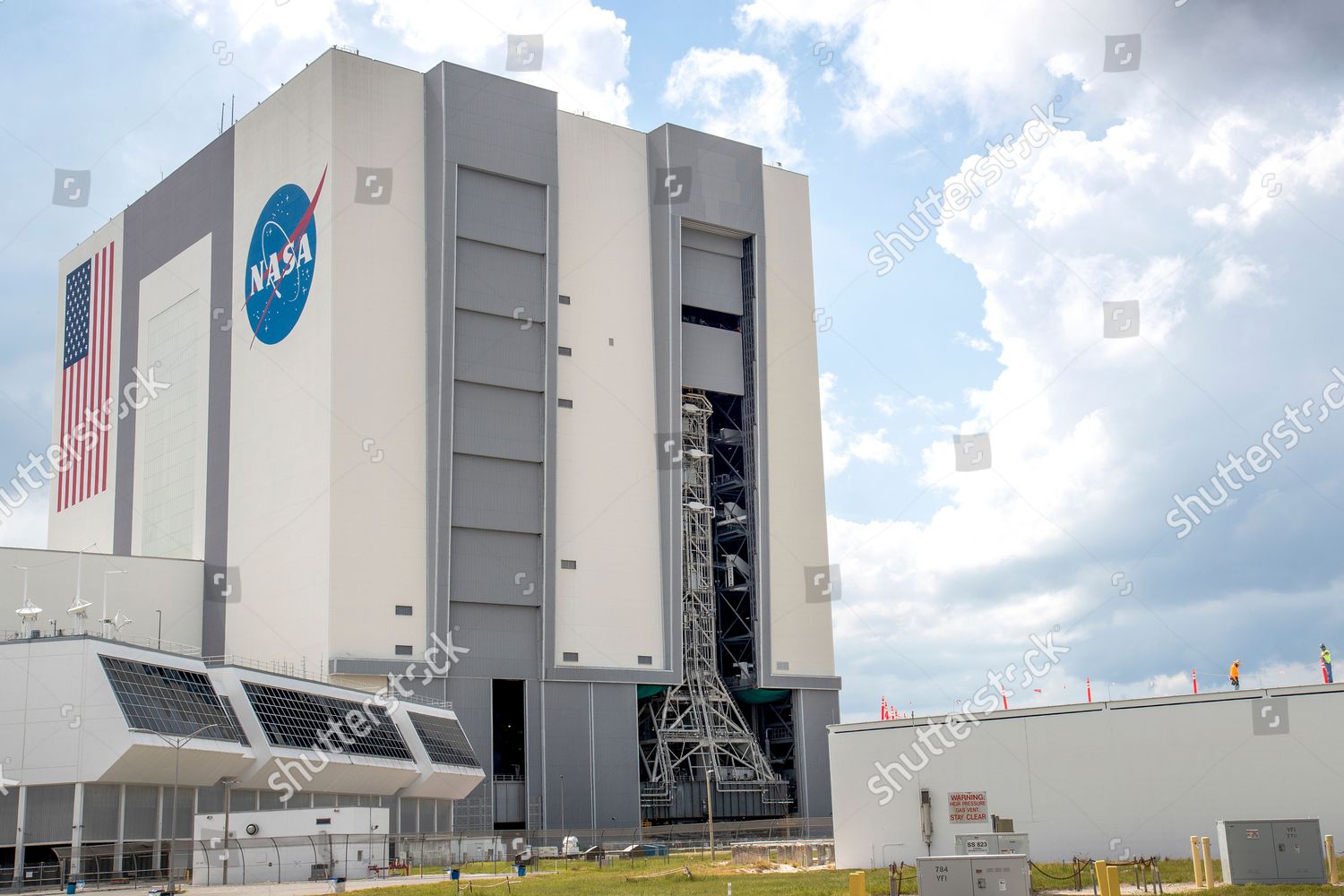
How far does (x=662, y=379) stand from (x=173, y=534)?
3308 centimetres

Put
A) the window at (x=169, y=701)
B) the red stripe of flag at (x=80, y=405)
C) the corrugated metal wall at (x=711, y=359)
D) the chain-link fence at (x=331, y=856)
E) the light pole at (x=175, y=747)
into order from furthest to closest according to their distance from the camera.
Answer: the red stripe of flag at (x=80, y=405) → the corrugated metal wall at (x=711, y=359) → the window at (x=169, y=701) → the light pole at (x=175, y=747) → the chain-link fence at (x=331, y=856)

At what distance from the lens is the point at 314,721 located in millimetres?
65438

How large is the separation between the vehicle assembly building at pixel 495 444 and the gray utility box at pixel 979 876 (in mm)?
36904

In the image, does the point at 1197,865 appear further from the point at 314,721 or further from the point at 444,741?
the point at 444,741

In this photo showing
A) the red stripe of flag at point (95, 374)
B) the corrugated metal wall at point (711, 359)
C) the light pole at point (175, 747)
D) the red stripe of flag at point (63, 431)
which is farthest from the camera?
the red stripe of flag at point (63, 431)

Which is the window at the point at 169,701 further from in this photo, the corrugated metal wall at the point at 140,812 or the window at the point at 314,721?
the corrugated metal wall at the point at 140,812

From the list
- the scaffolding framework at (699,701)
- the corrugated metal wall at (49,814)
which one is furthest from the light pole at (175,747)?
the scaffolding framework at (699,701)

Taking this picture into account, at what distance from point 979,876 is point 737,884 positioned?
506 inches

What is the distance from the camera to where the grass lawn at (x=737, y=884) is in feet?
135

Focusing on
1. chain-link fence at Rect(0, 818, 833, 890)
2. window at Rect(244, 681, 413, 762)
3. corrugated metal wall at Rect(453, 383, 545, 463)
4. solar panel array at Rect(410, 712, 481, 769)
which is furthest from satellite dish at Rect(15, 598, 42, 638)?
corrugated metal wall at Rect(453, 383, 545, 463)

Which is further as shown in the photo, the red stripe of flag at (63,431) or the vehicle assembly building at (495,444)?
the red stripe of flag at (63,431)

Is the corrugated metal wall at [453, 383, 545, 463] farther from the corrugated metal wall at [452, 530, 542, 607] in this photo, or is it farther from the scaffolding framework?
the scaffolding framework

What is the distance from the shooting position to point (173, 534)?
88688mm

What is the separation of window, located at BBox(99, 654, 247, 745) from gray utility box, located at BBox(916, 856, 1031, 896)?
112 feet
